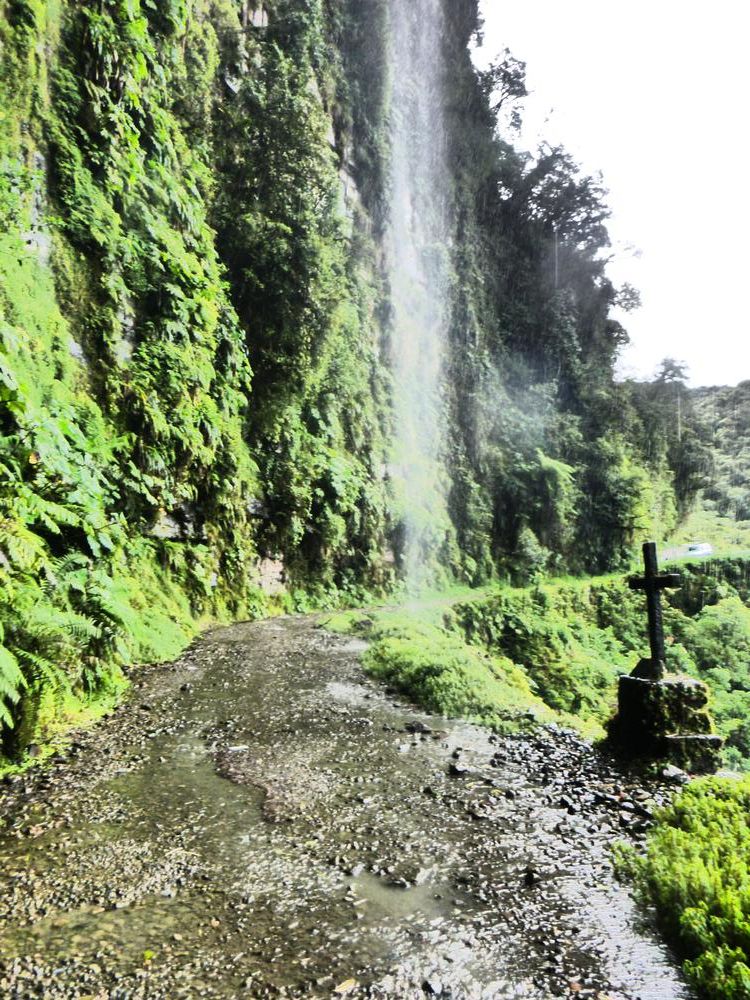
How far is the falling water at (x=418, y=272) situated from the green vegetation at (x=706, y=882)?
16.5m

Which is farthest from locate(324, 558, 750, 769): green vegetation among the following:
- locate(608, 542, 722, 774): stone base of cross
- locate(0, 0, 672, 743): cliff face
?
locate(0, 0, 672, 743): cliff face

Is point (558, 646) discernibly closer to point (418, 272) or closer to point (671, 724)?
point (671, 724)

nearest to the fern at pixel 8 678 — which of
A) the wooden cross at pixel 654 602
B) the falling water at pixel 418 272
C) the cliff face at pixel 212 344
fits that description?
the cliff face at pixel 212 344

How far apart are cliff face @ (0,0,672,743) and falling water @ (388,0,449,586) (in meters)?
0.77

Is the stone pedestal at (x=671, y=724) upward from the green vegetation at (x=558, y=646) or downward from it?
upward

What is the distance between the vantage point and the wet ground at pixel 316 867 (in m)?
2.78

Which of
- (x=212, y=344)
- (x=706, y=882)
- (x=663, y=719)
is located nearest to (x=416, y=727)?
(x=663, y=719)

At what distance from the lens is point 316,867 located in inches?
145

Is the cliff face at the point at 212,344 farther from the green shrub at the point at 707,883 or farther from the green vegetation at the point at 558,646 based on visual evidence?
the green shrub at the point at 707,883

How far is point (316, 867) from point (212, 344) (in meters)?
10.8

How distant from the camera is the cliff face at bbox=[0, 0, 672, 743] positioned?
21.4 ft

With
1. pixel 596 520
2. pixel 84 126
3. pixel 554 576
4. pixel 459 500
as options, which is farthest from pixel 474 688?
pixel 596 520

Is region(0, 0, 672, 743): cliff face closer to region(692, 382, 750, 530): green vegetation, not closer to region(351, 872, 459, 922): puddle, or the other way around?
region(351, 872, 459, 922): puddle

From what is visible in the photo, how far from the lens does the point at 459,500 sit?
26.5 metres
